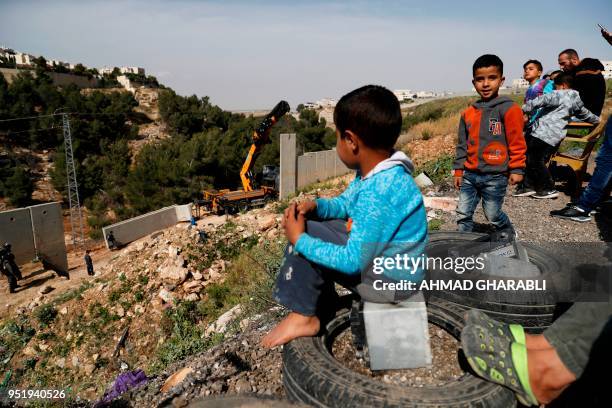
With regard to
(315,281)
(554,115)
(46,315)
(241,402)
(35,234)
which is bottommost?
(35,234)

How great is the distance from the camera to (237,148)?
26938 mm

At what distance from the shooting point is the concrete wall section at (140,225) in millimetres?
16770

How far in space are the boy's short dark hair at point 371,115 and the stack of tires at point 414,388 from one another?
101cm

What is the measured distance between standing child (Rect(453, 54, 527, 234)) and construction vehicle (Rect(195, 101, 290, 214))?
12702mm

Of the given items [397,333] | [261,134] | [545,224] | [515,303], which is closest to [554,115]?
[545,224]

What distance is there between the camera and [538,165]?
528 centimetres

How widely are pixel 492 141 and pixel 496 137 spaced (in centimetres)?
5

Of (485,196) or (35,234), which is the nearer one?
(485,196)

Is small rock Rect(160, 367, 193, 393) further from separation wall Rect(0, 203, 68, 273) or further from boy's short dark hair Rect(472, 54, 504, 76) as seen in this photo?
separation wall Rect(0, 203, 68, 273)

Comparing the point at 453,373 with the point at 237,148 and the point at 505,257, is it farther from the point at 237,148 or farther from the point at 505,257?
the point at 237,148

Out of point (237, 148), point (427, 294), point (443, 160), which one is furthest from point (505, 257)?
point (237, 148)

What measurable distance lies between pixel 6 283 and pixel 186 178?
1140 centimetres

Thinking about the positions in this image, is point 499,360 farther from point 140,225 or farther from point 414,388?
point 140,225

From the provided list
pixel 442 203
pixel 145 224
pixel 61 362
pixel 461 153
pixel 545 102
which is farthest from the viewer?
pixel 145 224
